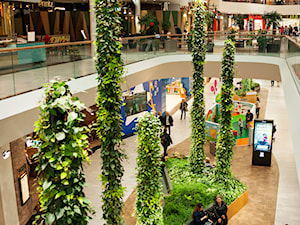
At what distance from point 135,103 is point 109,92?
457 inches

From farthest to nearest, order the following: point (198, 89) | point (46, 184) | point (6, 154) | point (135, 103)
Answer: point (135, 103) → point (198, 89) → point (6, 154) → point (46, 184)

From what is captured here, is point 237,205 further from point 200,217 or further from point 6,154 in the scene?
point 6,154

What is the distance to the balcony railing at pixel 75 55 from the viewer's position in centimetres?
705

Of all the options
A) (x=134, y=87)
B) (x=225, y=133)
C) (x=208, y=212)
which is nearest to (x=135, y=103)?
(x=134, y=87)

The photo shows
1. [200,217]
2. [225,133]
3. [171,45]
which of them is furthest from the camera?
[171,45]

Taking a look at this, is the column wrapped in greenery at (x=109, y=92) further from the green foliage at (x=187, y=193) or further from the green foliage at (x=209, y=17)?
the green foliage at (x=209, y=17)

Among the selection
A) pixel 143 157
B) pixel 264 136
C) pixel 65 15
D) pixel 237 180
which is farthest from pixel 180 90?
pixel 143 157

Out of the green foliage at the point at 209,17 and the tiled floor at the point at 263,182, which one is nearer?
the tiled floor at the point at 263,182

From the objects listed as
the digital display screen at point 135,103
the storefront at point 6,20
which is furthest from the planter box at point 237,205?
the storefront at point 6,20

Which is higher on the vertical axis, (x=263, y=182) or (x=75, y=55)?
(x=75, y=55)

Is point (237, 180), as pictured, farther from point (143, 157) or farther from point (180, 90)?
point (180, 90)

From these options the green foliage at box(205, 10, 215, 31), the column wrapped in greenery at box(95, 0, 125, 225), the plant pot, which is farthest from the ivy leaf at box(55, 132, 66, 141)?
the green foliage at box(205, 10, 215, 31)

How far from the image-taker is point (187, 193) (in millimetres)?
9711

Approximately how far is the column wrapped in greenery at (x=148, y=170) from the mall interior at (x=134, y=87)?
463 millimetres
